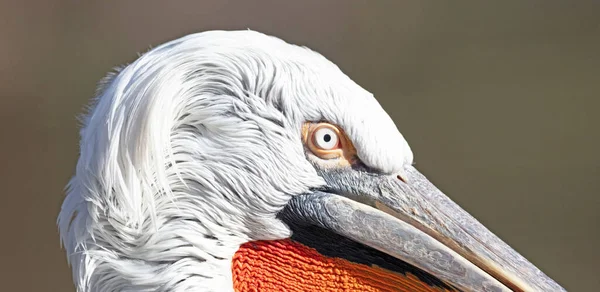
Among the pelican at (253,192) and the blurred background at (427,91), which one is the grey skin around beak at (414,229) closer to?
the pelican at (253,192)

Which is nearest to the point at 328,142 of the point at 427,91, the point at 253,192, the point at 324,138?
the point at 324,138

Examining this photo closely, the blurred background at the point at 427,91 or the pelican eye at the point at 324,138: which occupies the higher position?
the blurred background at the point at 427,91

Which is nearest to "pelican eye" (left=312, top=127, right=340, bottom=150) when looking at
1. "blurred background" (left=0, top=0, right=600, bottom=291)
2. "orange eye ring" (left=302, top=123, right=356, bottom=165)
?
"orange eye ring" (left=302, top=123, right=356, bottom=165)

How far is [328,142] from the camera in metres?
2.30

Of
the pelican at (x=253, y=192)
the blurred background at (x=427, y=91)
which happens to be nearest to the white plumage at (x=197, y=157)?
the pelican at (x=253, y=192)

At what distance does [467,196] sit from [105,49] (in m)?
2.88

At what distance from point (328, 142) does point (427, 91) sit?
448 cm

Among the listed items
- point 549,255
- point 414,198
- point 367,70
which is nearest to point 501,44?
point 367,70

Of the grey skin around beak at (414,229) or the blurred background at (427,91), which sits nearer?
the grey skin around beak at (414,229)

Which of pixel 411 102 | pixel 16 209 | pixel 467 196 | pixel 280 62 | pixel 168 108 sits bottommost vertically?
pixel 16 209

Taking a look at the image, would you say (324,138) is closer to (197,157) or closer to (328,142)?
(328,142)

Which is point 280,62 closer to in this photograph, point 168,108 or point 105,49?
point 168,108

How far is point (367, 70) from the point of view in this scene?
21.6 ft

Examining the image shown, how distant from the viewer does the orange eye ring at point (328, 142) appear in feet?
7.51
